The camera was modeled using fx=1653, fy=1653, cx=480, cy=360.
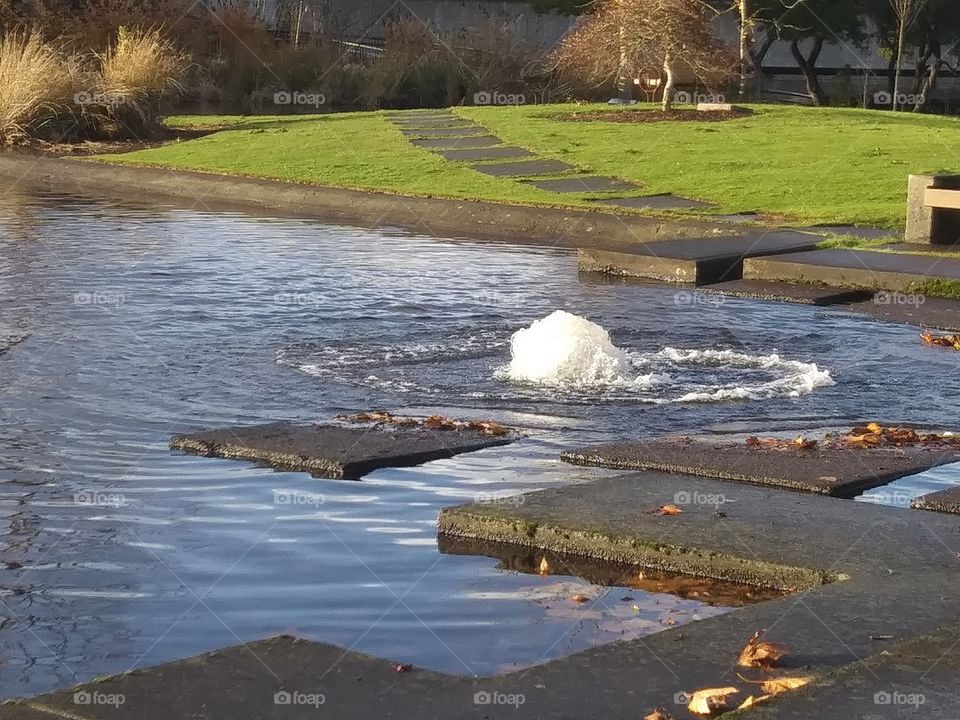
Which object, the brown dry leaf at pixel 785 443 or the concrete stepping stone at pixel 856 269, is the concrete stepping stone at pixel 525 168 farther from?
the brown dry leaf at pixel 785 443

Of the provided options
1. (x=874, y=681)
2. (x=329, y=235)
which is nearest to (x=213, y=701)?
(x=874, y=681)

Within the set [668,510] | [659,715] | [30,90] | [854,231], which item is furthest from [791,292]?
[30,90]

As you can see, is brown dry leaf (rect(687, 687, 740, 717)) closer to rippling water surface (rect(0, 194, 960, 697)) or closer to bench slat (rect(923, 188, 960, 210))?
rippling water surface (rect(0, 194, 960, 697))

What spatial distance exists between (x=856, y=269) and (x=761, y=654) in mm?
9455

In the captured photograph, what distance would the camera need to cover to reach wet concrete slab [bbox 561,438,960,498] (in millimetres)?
6819

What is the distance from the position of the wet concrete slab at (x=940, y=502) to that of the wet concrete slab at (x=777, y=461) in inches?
15.7

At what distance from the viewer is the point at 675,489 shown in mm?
6492

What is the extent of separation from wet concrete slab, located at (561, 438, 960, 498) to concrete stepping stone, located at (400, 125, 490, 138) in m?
19.7

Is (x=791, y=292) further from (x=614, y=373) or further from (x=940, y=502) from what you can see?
(x=940, y=502)

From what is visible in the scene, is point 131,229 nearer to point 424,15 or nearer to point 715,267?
point 715,267

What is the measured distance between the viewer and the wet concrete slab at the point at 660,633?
4.11m

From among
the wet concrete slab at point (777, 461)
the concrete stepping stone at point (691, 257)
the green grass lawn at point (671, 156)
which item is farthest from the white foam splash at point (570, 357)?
the green grass lawn at point (671, 156)

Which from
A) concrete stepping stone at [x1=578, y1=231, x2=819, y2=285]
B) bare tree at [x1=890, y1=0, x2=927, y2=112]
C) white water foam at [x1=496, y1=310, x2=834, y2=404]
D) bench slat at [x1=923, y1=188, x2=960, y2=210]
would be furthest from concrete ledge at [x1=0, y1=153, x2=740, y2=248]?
bare tree at [x1=890, y1=0, x2=927, y2=112]

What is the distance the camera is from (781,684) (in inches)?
169
